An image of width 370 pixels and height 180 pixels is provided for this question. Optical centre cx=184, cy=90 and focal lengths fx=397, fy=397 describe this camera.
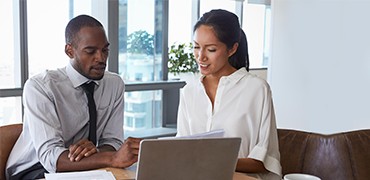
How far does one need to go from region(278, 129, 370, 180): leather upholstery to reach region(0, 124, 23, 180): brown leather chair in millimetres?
1249

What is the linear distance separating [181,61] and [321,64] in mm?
1604

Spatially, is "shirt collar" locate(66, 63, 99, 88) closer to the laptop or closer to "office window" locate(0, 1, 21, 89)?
the laptop

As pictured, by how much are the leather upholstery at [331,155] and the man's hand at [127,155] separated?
2.73 feet

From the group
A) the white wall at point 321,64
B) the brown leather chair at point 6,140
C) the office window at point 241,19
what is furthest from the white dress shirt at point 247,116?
the office window at point 241,19

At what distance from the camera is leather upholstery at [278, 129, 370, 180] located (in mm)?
1788

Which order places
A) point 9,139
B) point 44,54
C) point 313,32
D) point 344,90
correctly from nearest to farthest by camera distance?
point 9,139 < point 344,90 < point 313,32 < point 44,54

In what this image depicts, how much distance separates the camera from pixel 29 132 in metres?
1.70

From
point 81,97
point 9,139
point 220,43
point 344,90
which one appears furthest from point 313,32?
point 9,139

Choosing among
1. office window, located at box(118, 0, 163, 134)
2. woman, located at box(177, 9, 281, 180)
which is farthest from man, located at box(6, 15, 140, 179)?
office window, located at box(118, 0, 163, 134)

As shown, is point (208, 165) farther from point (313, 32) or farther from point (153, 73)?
point (153, 73)

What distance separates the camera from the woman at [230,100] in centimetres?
156

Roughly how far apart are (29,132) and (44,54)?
1.74m

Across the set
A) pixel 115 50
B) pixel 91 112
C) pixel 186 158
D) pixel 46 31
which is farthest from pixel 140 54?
pixel 186 158

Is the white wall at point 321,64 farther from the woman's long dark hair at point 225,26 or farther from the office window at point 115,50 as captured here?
the office window at point 115,50
